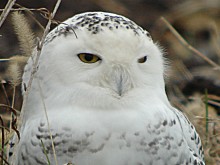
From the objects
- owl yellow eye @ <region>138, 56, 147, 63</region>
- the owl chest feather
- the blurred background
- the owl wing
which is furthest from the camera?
the blurred background

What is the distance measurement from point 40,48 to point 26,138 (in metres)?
0.49

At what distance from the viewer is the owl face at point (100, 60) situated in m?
3.65

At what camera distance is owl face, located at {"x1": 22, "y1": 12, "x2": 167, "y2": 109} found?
3.65 meters

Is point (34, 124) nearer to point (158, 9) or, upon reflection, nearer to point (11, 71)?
point (11, 71)

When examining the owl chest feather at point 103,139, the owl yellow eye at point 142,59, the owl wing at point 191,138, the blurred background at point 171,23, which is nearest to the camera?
the owl chest feather at point 103,139

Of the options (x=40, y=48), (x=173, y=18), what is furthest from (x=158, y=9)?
(x=40, y=48)

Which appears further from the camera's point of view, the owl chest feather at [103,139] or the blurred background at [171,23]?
the blurred background at [171,23]

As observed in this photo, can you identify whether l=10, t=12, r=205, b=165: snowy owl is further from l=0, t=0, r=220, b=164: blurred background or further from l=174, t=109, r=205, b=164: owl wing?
l=0, t=0, r=220, b=164: blurred background

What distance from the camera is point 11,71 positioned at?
12.6 ft

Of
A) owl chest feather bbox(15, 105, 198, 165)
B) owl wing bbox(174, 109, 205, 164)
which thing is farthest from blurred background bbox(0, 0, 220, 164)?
owl chest feather bbox(15, 105, 198, 165)

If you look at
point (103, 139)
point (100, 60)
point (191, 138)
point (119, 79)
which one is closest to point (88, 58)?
point (100, 60)

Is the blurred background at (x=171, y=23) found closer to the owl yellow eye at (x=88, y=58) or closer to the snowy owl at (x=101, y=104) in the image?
the snowy owl at (x=101, y=104)

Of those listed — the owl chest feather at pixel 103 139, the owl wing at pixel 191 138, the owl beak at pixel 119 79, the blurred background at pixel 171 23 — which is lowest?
the blurred background at pixel 171 23

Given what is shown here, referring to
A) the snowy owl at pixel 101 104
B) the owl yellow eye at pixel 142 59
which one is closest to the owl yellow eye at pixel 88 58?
the snowy owl at pixel 101 104
